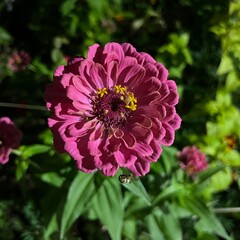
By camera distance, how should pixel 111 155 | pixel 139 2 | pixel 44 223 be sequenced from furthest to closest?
pixel 139 2 < pixel 44 223 < pixel 111 155

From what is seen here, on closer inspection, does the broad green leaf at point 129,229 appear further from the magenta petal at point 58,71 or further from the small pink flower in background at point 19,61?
Result: the small pink flower in background at point 19,61

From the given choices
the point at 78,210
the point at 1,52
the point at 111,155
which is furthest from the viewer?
the point at 1,52

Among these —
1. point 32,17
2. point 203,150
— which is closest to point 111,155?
point 203,150

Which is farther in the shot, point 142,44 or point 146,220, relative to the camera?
point 142,44

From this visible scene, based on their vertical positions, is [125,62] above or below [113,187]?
above

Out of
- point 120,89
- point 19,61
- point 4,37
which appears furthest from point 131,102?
point 4,37

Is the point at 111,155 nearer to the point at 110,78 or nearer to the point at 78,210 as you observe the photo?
the point at 110,78

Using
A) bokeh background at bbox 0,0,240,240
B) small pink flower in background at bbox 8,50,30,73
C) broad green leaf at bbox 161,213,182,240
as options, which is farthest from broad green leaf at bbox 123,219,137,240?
small pink flower in background at bbox 8,50,30,73

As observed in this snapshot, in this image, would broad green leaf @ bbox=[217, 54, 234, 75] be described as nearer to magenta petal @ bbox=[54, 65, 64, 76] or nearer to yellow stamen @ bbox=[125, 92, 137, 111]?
yellow stamen @ bbox=[125, 92, 137, 111]
